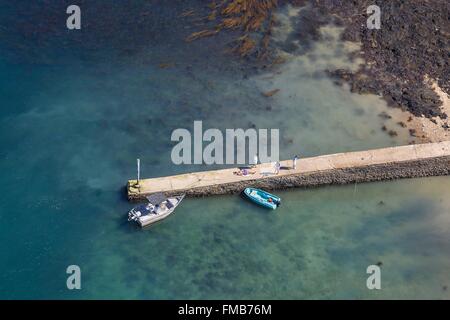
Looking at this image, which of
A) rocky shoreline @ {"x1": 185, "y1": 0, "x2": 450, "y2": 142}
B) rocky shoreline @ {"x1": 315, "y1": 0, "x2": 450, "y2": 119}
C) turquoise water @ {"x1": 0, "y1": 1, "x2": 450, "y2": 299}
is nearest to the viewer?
turquoise water @ {"x1": 0, "y1": 1, "x2": 450, "y2": 299}

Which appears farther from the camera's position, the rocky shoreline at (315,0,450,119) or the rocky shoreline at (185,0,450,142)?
the rocky shoreline at (315,0,450,119)

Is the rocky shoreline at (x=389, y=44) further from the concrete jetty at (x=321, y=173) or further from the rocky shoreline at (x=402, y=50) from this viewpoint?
the concrete jetty at (x=321, y=173)

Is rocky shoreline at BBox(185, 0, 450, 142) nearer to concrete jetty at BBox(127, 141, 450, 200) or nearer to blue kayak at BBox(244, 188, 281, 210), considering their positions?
concrete jetty at BBox(127, 141, 450, 200)

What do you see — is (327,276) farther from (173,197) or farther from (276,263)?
(173,197)

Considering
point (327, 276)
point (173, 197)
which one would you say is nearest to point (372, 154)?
point (327, 276)

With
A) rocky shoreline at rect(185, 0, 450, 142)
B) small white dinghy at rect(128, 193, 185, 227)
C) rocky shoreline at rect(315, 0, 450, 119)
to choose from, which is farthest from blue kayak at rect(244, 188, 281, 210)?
rocky shoreline at rect(315, 0, 450, 119)

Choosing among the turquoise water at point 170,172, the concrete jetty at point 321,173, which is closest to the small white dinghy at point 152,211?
the turquoise water at point 170,172
